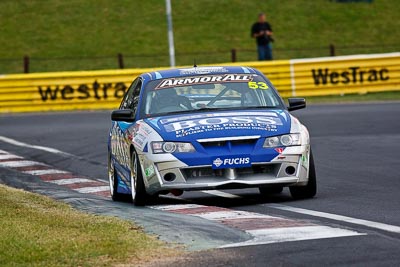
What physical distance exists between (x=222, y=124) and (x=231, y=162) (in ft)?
1.50

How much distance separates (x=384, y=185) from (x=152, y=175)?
9.26 ft

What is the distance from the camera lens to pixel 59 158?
20266 millimetres

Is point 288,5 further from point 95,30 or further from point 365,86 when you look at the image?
point 365,86

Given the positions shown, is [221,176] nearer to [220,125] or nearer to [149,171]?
[220,125]

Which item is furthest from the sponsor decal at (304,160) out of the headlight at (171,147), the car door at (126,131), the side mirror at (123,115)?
the side mirror at (123,115)

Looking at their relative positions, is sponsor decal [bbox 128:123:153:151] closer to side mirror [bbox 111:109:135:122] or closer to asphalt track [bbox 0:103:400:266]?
side mirror [bbox 111:109:135:122]

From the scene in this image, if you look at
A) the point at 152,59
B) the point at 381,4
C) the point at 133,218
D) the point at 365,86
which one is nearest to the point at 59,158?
the point at 133,218

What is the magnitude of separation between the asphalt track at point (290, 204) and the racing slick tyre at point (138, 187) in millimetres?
144

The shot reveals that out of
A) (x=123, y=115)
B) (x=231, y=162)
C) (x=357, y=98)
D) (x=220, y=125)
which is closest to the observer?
(x=231, y=162)

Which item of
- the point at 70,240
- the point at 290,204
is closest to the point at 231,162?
the point at 290,204

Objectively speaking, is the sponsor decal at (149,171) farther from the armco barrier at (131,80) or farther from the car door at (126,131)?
the armco barrier at (131,80)

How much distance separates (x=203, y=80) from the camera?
13953mm

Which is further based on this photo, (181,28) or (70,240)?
(181,28)

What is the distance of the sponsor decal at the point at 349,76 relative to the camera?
34500 mm
